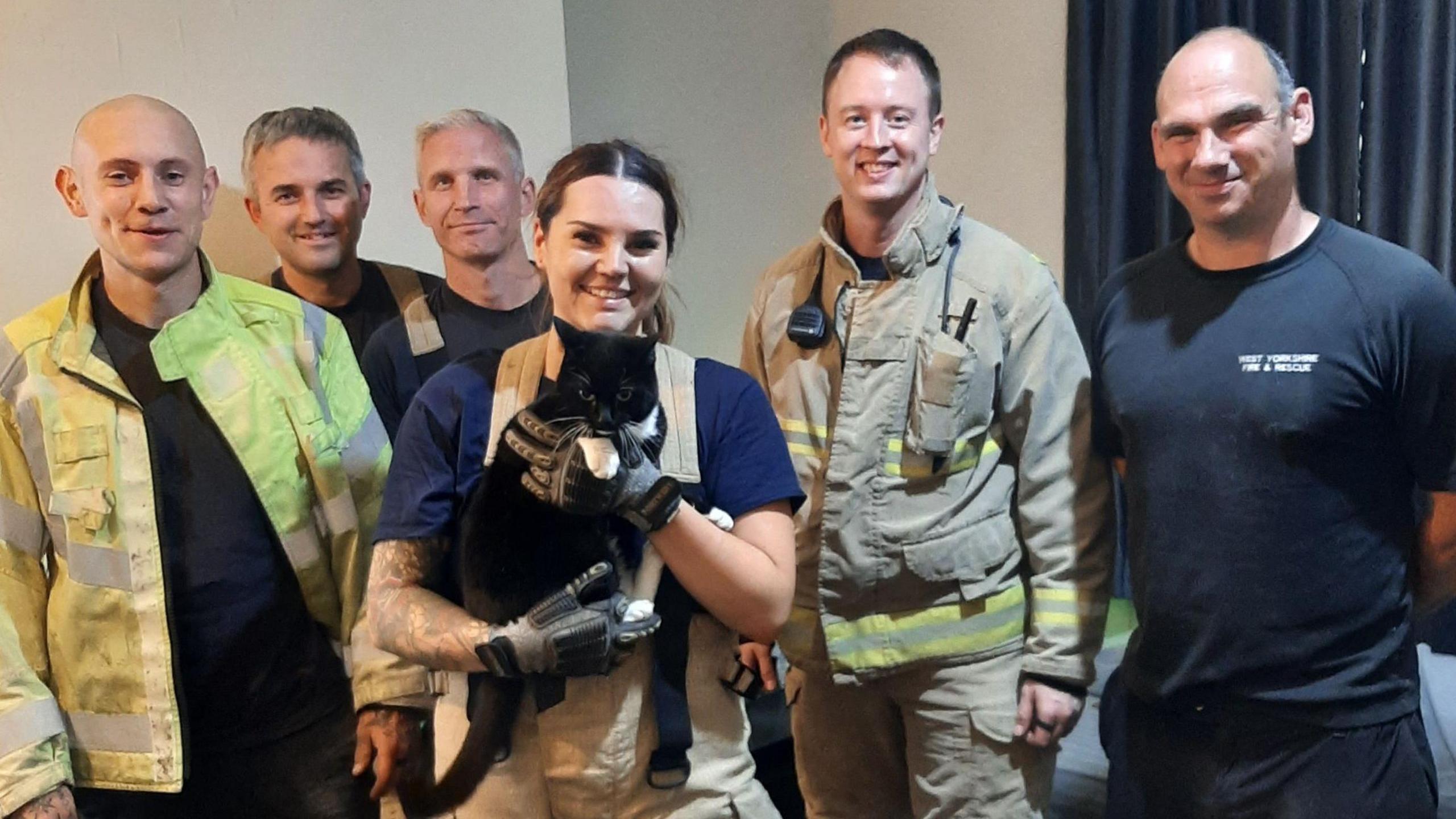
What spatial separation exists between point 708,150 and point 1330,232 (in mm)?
2274

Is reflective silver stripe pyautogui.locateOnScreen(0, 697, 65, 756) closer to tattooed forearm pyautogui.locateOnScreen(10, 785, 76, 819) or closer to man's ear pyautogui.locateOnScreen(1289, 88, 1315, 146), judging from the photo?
tattooed forearm pyautogui.locateOnScreen(10, 785, 76, 819)

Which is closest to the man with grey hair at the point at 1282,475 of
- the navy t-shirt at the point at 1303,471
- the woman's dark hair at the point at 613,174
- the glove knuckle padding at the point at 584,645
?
the navy t-shirt at the point at 1303,471

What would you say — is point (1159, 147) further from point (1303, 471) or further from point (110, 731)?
point (110, 731)

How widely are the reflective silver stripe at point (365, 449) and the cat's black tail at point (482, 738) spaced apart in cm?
49

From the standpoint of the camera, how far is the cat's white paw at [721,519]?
1.12 meters

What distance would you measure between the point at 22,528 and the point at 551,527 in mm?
767

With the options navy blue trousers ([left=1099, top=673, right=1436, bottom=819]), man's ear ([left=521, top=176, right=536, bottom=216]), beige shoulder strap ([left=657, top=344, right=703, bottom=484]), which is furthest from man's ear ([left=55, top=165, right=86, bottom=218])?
navy blue trousers ([left=1099, top=673, right=1436, bottom=819])

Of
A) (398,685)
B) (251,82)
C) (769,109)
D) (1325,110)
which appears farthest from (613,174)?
(769,109)

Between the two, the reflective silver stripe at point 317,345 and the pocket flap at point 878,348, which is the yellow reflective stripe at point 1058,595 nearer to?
the pocket flap at point 878,348

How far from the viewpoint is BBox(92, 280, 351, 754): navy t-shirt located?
1.40 meters

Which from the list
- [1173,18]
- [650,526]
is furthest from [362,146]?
[1173,18]

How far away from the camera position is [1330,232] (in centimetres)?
137

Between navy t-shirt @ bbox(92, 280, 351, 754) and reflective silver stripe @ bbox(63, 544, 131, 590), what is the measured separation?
5 centimetres

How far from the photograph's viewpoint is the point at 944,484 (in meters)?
1.54
